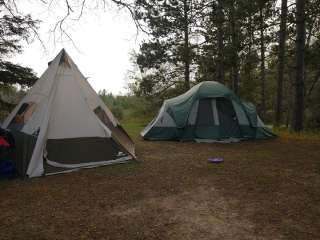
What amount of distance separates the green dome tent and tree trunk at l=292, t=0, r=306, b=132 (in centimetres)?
164

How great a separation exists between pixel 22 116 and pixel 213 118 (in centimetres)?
528

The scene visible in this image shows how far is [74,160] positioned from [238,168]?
3212 millimetres

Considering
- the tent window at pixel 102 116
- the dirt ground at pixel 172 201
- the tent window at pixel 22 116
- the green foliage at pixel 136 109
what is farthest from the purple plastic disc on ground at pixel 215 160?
the green foliage at pixel 136 109

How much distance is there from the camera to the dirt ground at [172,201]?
3250 millimetres

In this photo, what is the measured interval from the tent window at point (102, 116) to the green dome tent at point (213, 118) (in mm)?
2932

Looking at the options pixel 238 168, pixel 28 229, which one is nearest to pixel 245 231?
pixel 28 229

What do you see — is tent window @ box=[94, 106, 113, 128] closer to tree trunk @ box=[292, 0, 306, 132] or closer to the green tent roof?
the green tent roof

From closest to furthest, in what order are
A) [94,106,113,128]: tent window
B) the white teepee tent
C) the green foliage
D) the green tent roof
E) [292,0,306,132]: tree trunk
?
→ the white teepee tent < [94,106,113,128]: tent window < the green tent roof < [292,0,306,132]: tree trunk < the green foliage

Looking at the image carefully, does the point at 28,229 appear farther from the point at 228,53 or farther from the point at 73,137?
the point at 228,53

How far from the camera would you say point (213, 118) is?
9.14m

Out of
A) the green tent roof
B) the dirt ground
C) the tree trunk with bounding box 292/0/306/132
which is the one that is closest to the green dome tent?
the green tent roof

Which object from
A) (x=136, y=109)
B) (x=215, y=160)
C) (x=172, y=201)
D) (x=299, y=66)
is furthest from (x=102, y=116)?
(x=136, y=109)

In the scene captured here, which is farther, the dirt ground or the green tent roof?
the green tent roof

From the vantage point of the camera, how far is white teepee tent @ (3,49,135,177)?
563cm
